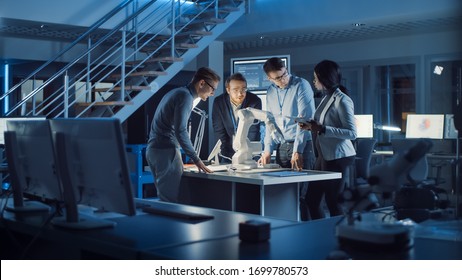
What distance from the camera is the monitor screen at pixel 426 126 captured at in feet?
27.7

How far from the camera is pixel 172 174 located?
15.3ft

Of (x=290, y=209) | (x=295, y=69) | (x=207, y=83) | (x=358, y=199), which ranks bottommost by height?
(x=290, y=209)

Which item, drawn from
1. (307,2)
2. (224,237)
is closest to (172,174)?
(224,237)

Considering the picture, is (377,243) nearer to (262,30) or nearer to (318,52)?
(262,30)

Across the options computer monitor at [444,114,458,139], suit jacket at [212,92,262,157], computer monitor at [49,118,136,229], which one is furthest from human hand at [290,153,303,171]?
computer monitor at [444,114,458,139]

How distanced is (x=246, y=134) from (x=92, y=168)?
2.39 meters

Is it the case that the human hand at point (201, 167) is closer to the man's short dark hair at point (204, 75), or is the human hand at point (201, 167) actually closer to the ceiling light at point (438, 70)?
the man's short dark hair at point (204, 75)

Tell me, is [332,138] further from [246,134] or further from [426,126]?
[426,126]

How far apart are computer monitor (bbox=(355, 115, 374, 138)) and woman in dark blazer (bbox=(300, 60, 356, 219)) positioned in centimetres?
448

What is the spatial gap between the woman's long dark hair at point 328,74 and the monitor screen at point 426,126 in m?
4.15

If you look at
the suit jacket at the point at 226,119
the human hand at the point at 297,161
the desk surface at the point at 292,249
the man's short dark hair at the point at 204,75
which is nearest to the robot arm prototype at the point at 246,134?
the human hand at the point at 297,161

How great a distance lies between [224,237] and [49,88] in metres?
8.99
